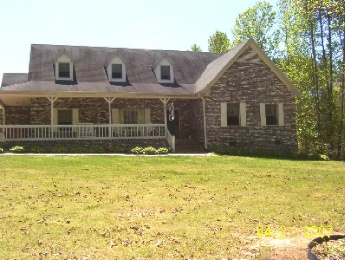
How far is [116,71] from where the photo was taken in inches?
937

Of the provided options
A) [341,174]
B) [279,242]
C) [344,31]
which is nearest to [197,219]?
[279,242]

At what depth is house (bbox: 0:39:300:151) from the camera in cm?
2122

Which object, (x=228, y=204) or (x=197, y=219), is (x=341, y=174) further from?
(x=197, y=219)

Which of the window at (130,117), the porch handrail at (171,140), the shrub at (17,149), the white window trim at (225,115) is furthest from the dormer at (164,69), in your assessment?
the shrub at (17,149)

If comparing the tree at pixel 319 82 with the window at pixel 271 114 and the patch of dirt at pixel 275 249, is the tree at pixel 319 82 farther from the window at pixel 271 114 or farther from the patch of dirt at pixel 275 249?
the patch of dirt at pixel 275 249

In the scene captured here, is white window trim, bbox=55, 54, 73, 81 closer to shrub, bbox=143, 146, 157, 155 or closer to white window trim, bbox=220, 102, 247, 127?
shrub, bbox=143, 146, 157, 155

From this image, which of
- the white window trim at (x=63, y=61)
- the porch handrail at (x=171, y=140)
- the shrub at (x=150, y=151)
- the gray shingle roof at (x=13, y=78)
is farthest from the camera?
the gray shingle roof at (x=13, y=78)

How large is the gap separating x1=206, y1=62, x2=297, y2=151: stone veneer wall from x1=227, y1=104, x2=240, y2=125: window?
0.34 meters

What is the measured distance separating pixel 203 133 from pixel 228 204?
13.9m

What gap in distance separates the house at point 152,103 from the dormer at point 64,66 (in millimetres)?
61

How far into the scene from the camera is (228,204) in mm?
8352

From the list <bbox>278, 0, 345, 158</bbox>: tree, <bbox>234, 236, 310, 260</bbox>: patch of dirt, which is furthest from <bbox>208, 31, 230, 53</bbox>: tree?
<bbox>234, 236, 310, 260</bbox>: patch of dirt

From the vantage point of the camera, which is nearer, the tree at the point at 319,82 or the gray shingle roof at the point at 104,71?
the gray shingle roof at the point at 104,71

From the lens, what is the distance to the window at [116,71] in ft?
A: 77.8
